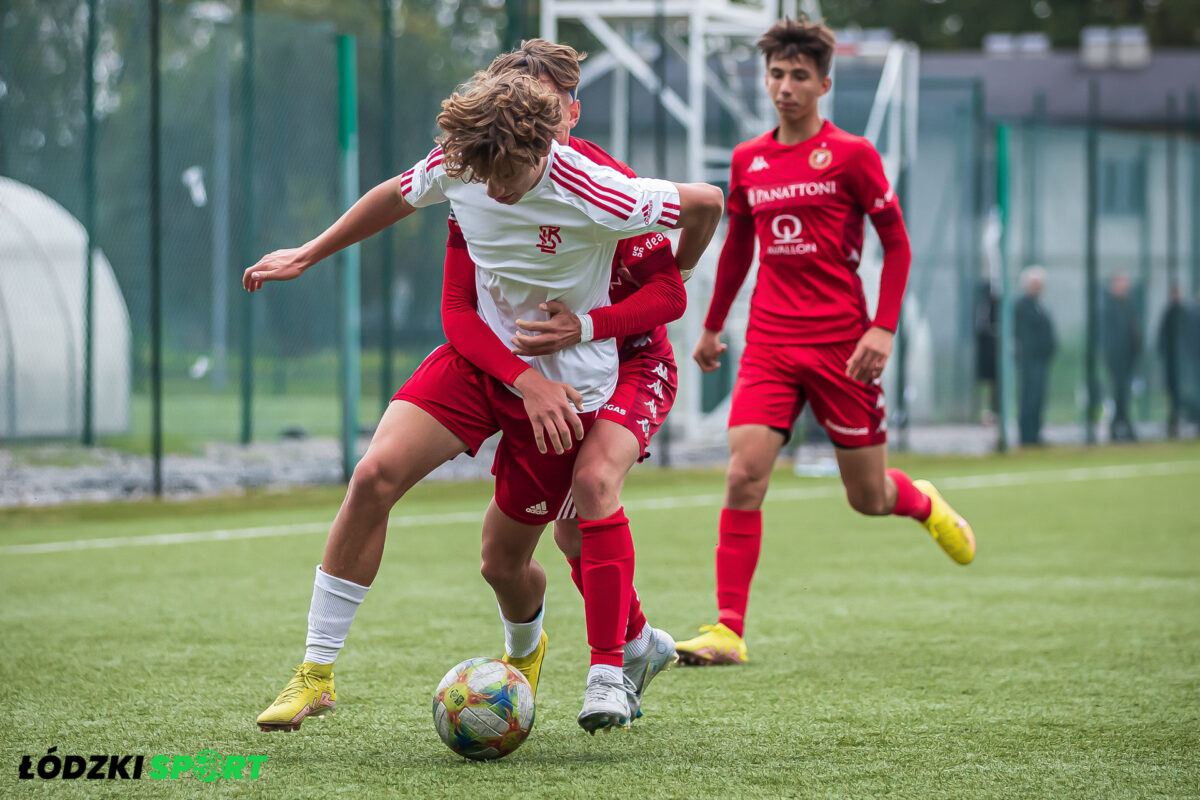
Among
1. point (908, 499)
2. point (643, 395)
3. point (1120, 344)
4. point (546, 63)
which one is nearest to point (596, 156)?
point (546, 63)

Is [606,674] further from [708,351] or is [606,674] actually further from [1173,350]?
[1173,350]

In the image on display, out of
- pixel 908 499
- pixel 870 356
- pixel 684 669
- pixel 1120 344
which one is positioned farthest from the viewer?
pixel 1120 344

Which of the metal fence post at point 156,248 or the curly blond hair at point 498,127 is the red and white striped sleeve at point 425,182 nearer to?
the curly blond hair at point 498,127

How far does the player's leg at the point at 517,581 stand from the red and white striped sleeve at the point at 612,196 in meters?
0.83

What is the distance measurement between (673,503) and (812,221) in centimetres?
524

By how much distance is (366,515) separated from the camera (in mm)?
3551

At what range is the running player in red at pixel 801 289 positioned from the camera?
5090mm

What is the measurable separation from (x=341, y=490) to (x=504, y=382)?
724 cm

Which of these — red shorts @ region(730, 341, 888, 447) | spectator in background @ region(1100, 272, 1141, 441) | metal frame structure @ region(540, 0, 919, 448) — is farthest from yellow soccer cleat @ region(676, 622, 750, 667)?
spectator in background @ region(1100, 272, 1141, 441)

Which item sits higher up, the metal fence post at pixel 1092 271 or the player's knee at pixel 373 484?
the metal fence post at pixel 1092 271

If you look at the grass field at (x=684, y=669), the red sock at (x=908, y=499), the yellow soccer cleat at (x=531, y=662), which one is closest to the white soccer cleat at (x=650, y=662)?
the grass field at (x=684, y=669)

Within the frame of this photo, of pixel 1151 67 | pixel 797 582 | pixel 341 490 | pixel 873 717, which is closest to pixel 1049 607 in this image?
pixel 797 582

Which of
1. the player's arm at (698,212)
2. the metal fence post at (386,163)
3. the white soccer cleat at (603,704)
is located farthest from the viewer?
the metal fence post at (386,163)

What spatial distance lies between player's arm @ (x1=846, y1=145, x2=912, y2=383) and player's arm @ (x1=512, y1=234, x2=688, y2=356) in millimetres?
1263
